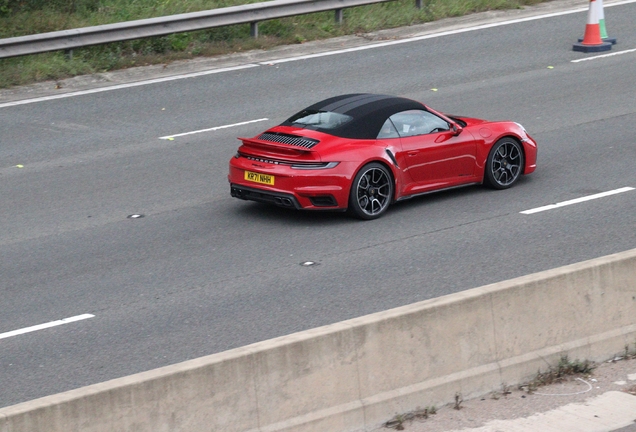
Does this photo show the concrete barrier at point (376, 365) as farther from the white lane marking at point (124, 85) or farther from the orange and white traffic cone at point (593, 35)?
the orange and white traffic cone at point (593, 35)

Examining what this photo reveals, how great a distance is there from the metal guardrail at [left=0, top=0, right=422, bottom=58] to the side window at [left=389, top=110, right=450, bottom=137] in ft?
27.2

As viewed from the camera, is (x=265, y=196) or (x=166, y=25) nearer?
(x=265, y=196)

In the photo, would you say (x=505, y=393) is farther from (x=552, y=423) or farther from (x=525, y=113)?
(x=525, y=113)

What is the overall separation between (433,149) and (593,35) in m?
8.85

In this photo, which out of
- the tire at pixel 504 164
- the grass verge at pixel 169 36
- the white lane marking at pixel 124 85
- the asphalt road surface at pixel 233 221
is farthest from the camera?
the grass verge at pixel 169 36

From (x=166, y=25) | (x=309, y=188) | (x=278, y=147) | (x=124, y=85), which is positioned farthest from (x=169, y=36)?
(x=309, y=188)

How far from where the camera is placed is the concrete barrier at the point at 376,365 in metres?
6.07

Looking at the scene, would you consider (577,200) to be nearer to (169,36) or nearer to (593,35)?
(593,35)

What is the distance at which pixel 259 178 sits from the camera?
11438 mm

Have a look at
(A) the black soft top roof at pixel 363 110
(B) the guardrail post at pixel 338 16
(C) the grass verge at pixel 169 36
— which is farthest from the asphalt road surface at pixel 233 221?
(B) the guardrail post at pixel 338 16

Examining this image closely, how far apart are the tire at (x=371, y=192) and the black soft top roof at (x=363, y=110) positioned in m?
0.43

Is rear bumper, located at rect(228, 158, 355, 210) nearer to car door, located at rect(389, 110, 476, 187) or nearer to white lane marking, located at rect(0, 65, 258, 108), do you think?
car door, located at rect(389, 110, 476, 187)

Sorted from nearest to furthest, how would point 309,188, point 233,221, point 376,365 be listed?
1. point 376,365
2. point 309,188
3. point 233,221

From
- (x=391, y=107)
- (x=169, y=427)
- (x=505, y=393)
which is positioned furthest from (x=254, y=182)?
(x=169, y=427)
